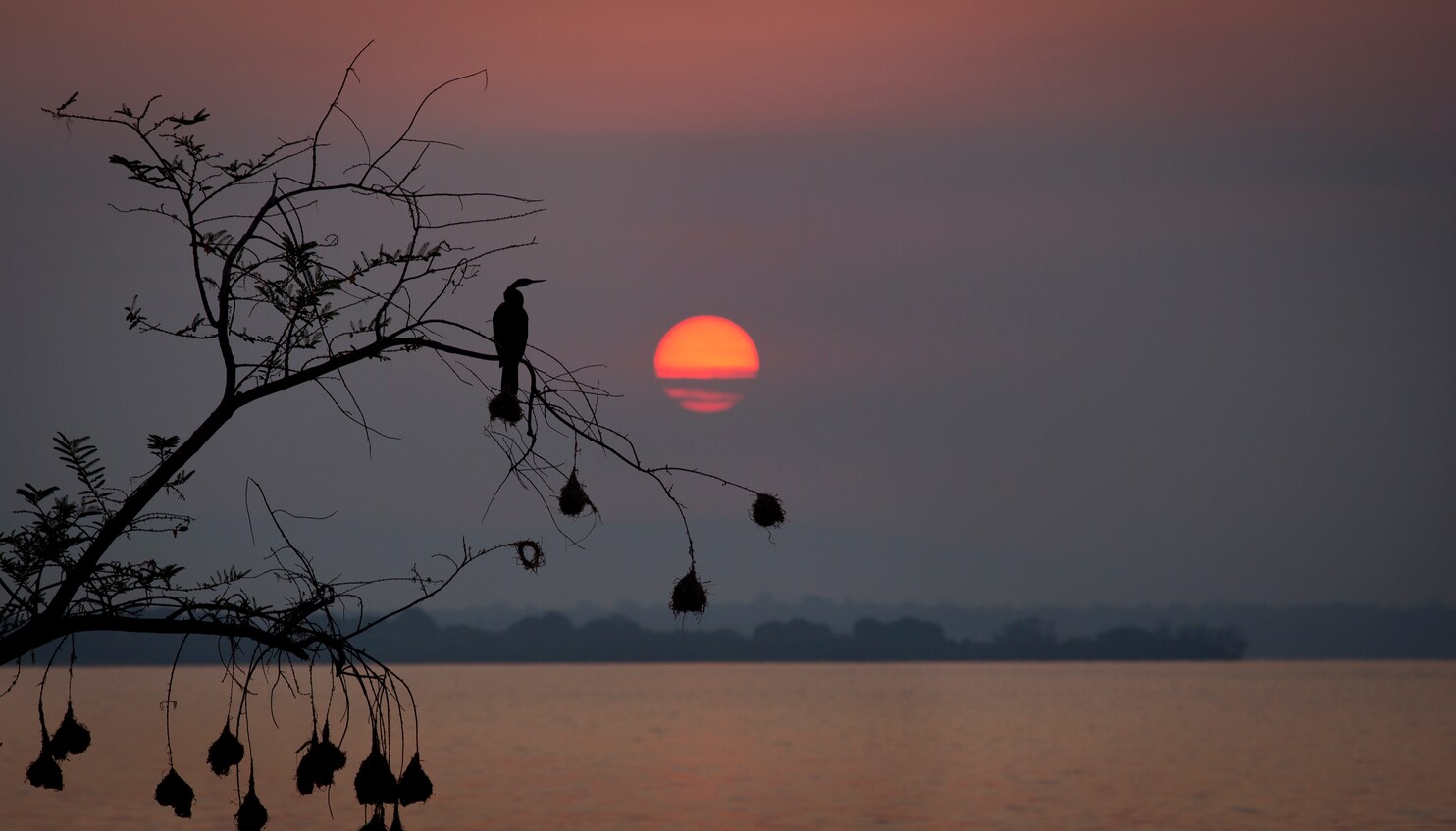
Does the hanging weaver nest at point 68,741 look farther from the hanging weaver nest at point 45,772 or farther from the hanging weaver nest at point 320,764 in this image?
the hanging weaver nest at point 320,764

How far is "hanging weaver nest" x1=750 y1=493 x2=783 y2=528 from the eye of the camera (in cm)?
720

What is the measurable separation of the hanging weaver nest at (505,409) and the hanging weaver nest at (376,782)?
1816 mm

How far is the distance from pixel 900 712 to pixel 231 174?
15058 centimetres

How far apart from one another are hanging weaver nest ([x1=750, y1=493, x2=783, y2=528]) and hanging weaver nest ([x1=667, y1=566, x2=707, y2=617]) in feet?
1.56

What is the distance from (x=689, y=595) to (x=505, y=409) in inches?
49.9

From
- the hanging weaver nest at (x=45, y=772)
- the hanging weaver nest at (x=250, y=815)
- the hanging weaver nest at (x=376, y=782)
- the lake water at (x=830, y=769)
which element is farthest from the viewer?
the lake water at (x=830, y=769)

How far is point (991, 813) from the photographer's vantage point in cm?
6366

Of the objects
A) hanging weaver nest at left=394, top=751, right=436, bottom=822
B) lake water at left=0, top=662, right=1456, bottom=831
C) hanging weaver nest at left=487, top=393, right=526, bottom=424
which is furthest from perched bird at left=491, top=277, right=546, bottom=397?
lake water at left=0, top=662, right=1456, bottom=831

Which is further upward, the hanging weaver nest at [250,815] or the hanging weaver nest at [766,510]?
the hanging weaver nest at [766,510]

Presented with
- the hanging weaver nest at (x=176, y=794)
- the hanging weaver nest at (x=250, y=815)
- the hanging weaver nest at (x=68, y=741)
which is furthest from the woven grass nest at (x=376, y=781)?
the hanging weaver nest at (x=68, y=741)

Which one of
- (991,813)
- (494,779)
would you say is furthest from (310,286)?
(494,779)

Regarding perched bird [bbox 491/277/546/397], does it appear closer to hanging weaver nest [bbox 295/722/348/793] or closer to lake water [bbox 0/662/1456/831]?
hanging weaver nest [bbox 295/722/348/793]

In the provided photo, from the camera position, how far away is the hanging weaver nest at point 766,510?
7.20 metres

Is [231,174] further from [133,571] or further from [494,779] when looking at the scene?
[494,779]
